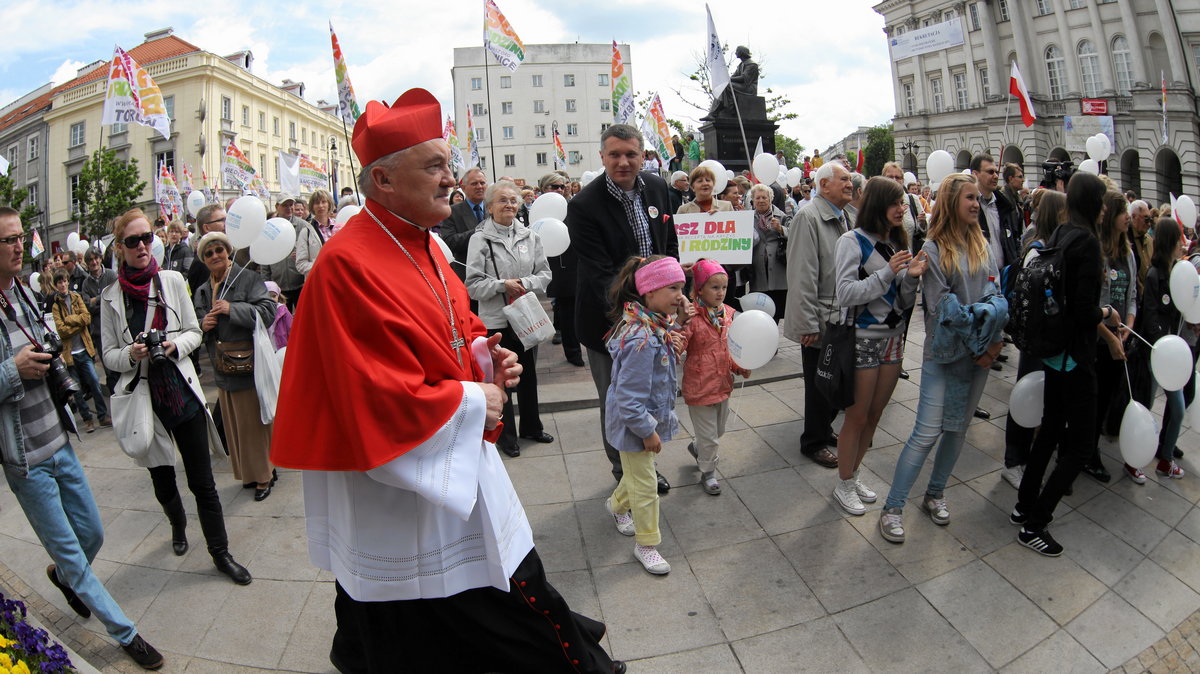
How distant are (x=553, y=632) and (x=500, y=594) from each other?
0.73 feet

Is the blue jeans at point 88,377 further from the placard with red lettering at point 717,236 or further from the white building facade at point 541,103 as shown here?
the white building facade at point 541,103

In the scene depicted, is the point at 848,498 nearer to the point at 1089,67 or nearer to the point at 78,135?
the point at 1089,67

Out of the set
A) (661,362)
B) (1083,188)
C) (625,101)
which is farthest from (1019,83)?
(661,362)

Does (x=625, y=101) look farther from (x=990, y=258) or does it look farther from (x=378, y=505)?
(x=378, y=505)

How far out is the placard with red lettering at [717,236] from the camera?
5000 millimetres

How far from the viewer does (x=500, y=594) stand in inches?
89.1

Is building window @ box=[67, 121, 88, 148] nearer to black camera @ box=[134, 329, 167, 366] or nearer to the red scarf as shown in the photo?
the red scarf

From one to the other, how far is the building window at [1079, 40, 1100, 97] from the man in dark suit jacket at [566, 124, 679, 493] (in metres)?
50.1

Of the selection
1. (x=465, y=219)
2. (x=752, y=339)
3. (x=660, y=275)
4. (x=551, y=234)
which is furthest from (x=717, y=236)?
(x=465, y=219)

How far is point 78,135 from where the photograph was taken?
4584cm

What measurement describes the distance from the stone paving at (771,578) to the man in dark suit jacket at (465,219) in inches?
87.9

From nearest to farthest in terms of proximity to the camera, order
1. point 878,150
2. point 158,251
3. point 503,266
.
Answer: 1. point 503,266
2. point 158,251
3. point 878,150

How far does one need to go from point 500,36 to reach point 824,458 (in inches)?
396

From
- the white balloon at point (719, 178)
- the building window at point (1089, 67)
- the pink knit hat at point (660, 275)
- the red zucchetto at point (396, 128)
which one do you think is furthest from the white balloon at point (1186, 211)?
the building window at point (1089, 67)
